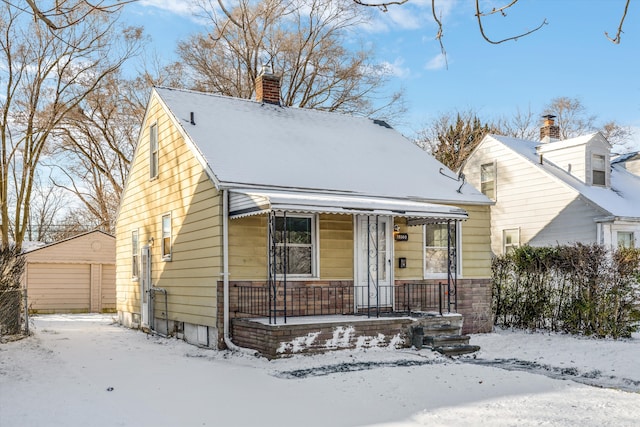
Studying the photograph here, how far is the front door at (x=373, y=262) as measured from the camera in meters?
13.2

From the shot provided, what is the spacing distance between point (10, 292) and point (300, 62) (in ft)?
54.3

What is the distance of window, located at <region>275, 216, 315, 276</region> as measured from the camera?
12.4 m

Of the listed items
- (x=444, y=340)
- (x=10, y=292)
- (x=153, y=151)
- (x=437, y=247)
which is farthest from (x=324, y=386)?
(x=153, y=151)

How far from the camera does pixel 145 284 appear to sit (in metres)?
15.9

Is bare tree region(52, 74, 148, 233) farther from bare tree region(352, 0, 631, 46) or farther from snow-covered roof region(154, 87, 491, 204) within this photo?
bare tree region(352, 0, 631, 46)

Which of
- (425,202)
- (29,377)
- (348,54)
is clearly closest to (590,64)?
(425,202)

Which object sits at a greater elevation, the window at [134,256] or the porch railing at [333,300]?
the window at [134,256]

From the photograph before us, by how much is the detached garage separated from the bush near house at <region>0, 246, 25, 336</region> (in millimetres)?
9226

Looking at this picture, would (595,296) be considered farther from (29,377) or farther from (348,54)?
(348,54)

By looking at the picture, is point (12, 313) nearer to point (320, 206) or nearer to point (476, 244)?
point (320, 206)

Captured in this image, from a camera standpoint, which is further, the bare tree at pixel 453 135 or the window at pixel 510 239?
the bare tree at pixel 453 135

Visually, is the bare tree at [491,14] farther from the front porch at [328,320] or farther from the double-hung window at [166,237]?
the double-hung window at [166,237]

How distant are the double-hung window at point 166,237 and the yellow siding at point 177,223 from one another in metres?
0.16

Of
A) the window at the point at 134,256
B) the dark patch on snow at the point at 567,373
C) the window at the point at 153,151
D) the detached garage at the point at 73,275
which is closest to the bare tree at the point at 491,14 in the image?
the dark patch on snow at the point at 567,373
